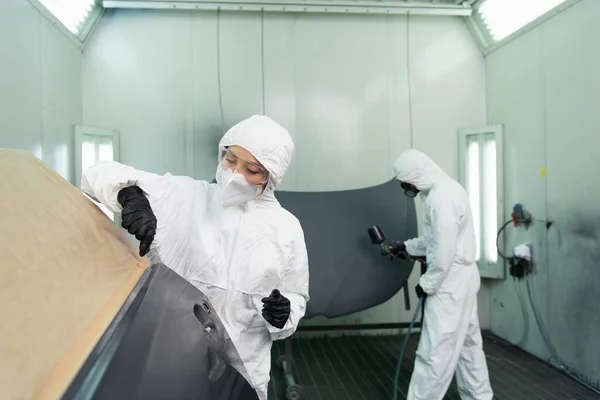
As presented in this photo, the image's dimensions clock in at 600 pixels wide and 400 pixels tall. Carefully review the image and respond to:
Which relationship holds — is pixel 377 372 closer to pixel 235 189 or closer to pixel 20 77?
pixel 235 189

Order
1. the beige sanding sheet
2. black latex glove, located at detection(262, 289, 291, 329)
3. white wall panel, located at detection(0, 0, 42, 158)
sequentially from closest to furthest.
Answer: the beige sanding sheet, black latex glove, located at detection(262, 289, 291, 329), white wall panel, located at detection(0, 0, 42, 158)

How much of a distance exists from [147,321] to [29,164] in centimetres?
33

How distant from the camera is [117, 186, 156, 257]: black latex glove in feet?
2.73

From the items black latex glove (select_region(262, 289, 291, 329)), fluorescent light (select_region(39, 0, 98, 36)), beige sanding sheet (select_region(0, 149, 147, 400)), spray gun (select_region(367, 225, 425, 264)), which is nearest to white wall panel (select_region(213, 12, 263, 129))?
fluorescent light (select_region(39, 0, 98, 36))

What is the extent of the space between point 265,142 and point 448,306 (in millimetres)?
1273

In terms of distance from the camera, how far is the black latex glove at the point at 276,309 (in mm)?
972

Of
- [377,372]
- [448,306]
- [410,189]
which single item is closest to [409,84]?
[410,189]

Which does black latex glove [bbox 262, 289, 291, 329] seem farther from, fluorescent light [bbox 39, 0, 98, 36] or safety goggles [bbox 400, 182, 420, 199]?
fluorescent light [bbox 39, 0, 98, 36]

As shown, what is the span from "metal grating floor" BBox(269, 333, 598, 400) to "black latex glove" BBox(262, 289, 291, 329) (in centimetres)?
120

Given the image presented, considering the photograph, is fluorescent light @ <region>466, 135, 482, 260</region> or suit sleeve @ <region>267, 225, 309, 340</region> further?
fluorescent light @ <region>466, 135, 482, 260</region>

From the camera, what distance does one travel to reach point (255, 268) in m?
1.02

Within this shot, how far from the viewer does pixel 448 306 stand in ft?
6.03

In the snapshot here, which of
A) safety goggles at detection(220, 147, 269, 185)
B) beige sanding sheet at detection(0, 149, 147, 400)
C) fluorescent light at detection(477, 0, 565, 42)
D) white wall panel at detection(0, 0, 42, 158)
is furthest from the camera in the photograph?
fluorescent light at detection(477, 0, 565, 42)

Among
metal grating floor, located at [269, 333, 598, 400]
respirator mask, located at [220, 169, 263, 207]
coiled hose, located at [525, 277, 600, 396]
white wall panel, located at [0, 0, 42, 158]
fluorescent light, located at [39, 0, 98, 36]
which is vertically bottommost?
metal grating floor, located at [269, 333, 598, 400]
